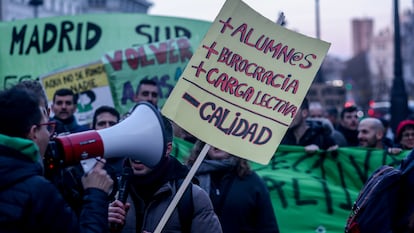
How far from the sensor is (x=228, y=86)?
145 inches

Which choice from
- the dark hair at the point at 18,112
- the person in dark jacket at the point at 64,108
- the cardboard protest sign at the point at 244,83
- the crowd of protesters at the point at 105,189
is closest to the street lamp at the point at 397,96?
the person in dark jacket at the point at 64,108

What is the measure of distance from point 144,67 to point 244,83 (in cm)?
594

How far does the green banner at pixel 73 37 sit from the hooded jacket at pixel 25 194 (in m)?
7.20

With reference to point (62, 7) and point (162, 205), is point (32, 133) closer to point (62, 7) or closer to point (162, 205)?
point (162, 205)

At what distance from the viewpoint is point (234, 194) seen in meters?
4.86

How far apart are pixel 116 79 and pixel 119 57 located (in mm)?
256

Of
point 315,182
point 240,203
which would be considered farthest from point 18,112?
point 315,182

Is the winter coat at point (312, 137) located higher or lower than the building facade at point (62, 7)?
higher

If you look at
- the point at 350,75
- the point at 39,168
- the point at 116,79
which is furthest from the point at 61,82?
the point at 350,75

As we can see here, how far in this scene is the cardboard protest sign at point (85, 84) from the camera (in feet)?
29.6

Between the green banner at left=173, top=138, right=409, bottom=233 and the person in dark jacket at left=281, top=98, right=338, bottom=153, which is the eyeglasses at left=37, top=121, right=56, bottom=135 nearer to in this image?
the green banner at left=173, top=138, right=409, bottom=233

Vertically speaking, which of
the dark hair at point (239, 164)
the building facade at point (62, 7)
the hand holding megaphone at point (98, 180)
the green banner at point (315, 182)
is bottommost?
the building facade at point (62, 7)

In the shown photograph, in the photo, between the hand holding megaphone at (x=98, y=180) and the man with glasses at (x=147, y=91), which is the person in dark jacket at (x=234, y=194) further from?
the man with glasses at (x=147, y=91)

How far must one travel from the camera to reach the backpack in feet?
11.5
